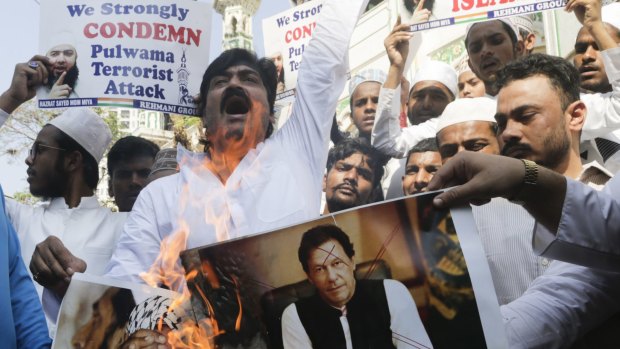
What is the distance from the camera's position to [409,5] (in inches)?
181

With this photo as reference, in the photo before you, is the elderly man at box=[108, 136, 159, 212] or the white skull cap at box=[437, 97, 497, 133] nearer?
the white skull cap at box=[437, 97, 497, 133]

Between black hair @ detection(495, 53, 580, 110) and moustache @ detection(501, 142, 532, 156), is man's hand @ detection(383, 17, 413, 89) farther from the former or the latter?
moustache @ detection(501, 142, 532, 156)

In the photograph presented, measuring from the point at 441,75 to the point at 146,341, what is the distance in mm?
3369

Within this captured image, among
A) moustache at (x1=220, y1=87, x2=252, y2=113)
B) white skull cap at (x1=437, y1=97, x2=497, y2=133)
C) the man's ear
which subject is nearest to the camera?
the man's ear

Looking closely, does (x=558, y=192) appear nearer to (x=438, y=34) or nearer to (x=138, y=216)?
(x=138, y=216)

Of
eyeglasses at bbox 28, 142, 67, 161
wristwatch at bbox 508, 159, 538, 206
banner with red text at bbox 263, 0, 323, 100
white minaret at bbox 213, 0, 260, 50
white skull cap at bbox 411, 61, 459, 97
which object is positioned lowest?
wristwatch at bbox 508, 159, 538, 206

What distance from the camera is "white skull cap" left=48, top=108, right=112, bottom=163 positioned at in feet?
14.4

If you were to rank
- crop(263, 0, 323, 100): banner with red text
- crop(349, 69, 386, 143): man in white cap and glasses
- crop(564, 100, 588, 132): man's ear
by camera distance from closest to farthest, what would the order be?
crop(564, 100, 588, 132): man's ear
crop(349, 69, 386, 143): man in white cap and glasses
crop(263, 0, 323, 100): banner with red text

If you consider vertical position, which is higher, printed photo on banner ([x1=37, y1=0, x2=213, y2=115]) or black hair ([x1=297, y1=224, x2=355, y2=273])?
printed photo on banner ([x1=37, y1=0, x2=213, y2=115])

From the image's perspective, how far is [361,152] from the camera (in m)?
4.42

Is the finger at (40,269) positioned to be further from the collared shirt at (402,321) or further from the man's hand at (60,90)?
the man's hand at (60,90)

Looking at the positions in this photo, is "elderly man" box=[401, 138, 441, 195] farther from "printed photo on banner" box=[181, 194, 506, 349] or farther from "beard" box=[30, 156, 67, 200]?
"printed photo on banner" box=[181, 194, 506, 349]

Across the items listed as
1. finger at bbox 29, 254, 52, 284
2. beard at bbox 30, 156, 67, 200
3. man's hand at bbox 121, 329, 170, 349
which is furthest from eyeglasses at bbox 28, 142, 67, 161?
man's hand at bbox 121, 329, 170, 349

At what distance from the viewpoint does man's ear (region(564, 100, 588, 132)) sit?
9.04 ft
